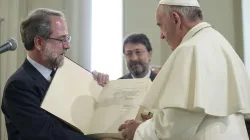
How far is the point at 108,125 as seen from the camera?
2.46m

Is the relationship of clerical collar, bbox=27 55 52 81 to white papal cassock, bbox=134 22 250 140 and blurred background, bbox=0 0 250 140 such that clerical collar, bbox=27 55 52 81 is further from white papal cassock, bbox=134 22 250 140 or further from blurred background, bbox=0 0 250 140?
blurred background, bbox=0 0 250 140

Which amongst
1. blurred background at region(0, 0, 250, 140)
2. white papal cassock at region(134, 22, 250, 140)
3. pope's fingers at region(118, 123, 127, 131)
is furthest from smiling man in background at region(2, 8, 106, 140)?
blurred background at region(0, 0, 250, 140)

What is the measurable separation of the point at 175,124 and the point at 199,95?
19 centimetres

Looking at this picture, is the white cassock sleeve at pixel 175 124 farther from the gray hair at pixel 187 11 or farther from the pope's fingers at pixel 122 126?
the gray hair at pixel 187 11

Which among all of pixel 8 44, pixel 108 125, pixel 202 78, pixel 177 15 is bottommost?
pixel 108 125

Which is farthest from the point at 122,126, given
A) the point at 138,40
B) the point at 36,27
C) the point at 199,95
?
the point at 138,40

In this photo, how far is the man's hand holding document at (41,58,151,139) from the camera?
2438mm

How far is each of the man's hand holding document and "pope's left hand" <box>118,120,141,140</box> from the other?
0.28 ft

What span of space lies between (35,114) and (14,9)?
10.0 feet

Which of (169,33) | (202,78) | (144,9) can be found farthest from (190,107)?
(144,9)

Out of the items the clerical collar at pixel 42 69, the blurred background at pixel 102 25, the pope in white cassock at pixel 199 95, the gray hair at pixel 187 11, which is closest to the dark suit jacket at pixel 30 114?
the clerical collar at pixel 42 69

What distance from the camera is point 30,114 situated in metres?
2.42

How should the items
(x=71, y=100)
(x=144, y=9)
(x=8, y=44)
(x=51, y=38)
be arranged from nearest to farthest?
(x=8, y=44)
(x=71, y=100)
(x=51, y=38)
(x=144, y=9)

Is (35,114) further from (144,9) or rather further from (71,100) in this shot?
(144,9)
